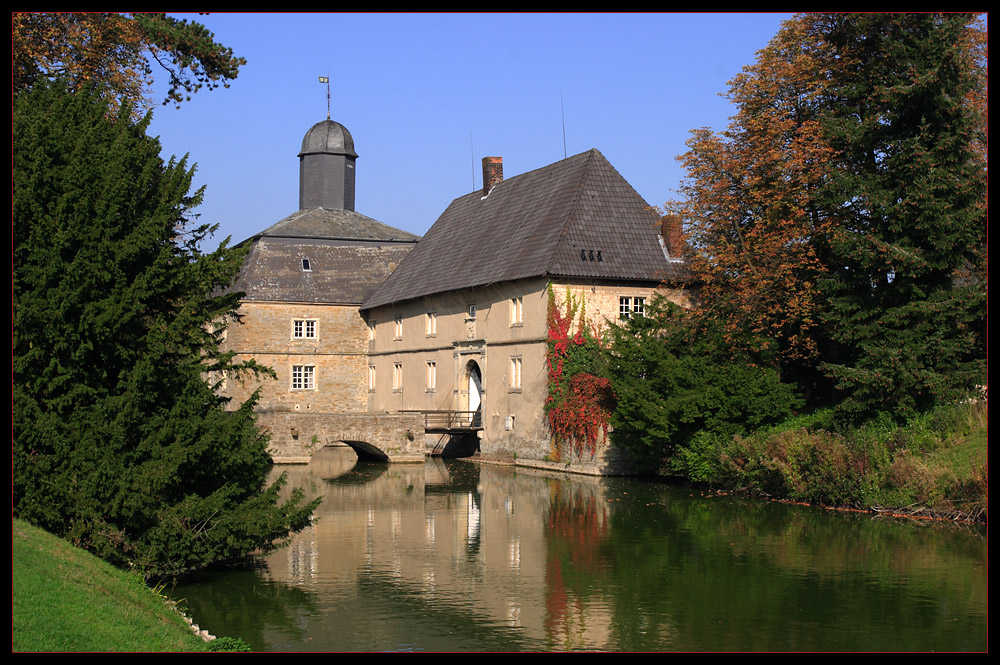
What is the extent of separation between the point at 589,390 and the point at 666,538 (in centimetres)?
1046

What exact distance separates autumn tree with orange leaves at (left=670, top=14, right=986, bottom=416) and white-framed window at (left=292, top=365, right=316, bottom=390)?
20.9 meters

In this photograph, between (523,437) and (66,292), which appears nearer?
(66,292)

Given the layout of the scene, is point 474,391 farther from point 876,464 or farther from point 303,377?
point 876,464

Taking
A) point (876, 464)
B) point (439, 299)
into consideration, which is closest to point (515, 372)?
point (439, 299)

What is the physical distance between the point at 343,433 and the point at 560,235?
9.15m

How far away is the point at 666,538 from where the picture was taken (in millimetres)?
18406

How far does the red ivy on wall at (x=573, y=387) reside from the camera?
93.9 feet

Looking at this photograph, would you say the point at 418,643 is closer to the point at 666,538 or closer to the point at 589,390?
the point at 666,538

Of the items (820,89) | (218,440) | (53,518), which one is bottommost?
(53,518)

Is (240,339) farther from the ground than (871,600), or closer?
farther from the ground

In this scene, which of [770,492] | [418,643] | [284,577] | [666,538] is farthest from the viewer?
[770,492]

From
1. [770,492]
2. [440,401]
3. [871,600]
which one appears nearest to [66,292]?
[871,600]

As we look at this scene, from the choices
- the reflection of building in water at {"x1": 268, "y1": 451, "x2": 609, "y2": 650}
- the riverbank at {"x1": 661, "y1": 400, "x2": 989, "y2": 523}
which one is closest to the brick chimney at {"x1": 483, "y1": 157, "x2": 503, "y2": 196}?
the reflection of building in water at {"x1": 268, "y1": 451, "x2": 609, "y2": 650}

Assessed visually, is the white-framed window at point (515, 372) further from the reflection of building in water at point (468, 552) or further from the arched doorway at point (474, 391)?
the reflection of building in water at point (468, 552)
